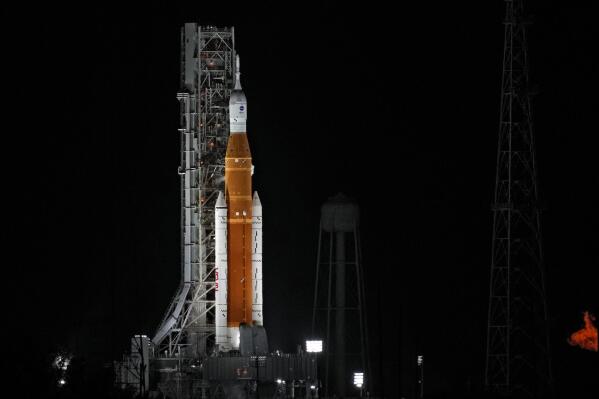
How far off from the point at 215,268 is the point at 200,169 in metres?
4.59

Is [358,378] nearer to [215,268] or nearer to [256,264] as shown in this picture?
[256,264]

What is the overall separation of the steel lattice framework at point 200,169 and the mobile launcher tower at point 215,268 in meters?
0.04

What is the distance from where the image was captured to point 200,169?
8344 cm

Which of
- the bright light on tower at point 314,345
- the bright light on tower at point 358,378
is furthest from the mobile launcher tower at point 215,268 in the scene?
the bright light on tower at point 358,378

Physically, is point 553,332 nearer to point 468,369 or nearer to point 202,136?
point 468,369

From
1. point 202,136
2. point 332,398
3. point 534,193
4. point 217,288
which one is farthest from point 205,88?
point 534,193

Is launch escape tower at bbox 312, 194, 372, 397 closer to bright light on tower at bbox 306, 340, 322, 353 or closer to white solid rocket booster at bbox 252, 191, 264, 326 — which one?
bright light on tower at bbox 306, 340, 322, 353

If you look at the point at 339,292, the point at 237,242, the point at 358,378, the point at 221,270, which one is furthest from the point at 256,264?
the point at 358,378

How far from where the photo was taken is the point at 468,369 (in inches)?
3757

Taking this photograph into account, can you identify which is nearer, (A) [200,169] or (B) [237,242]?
(B) [237,242]

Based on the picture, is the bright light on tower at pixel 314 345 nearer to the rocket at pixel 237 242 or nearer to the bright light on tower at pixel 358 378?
the bright light on tower at pixel 358 378

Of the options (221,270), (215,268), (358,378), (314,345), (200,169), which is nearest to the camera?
(314,345)

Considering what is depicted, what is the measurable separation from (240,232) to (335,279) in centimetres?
531

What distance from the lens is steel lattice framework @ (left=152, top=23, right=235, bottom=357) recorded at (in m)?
83.2
